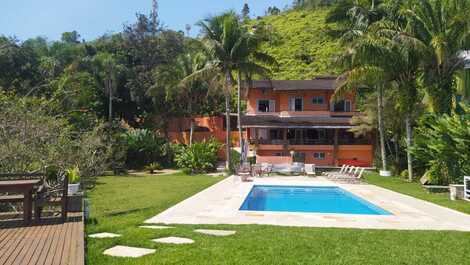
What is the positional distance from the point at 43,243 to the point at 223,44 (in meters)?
22.0

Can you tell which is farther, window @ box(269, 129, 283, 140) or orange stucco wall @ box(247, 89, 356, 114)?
orange stucco wall @ box(247, 89, 356, 114)

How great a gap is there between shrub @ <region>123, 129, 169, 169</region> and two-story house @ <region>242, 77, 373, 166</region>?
22.8 feet

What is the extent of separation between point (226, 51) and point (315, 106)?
38.6ft

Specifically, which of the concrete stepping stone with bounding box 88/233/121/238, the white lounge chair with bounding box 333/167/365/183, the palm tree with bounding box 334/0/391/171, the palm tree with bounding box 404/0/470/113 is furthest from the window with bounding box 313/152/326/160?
the concrete stepping stone with bounding box 88/233/121/238

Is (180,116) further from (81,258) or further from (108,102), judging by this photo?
(81,258)

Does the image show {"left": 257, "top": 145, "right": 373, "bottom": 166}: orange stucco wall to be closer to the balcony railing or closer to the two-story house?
the two-story house

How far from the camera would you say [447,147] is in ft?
58.4

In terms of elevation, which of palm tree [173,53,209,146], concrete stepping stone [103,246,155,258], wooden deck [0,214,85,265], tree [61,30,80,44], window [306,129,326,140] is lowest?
concrete stepping stone [103,246,155,258]

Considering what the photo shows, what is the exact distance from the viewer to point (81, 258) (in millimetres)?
5902

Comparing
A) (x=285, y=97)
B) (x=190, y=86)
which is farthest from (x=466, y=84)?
(x=190, y=86)

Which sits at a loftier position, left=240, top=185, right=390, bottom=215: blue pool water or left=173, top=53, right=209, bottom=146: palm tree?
left=173, top=53, right=209, bottom=146: palm tree

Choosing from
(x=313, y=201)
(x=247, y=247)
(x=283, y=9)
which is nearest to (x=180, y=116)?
(x=313, y=201)

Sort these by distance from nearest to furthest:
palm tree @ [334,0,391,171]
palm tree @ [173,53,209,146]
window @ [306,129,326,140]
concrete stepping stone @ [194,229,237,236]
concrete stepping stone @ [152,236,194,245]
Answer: concrete stepping stone @ [152,236,194,245] < concrete stepping stone @ [194,229,237,236] < palm tree @ [334,0,391,171] < window @ [306,129,326,140] < palm tree @ [173,53,209,146]

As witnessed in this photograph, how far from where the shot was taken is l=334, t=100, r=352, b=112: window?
3691 centimetres
